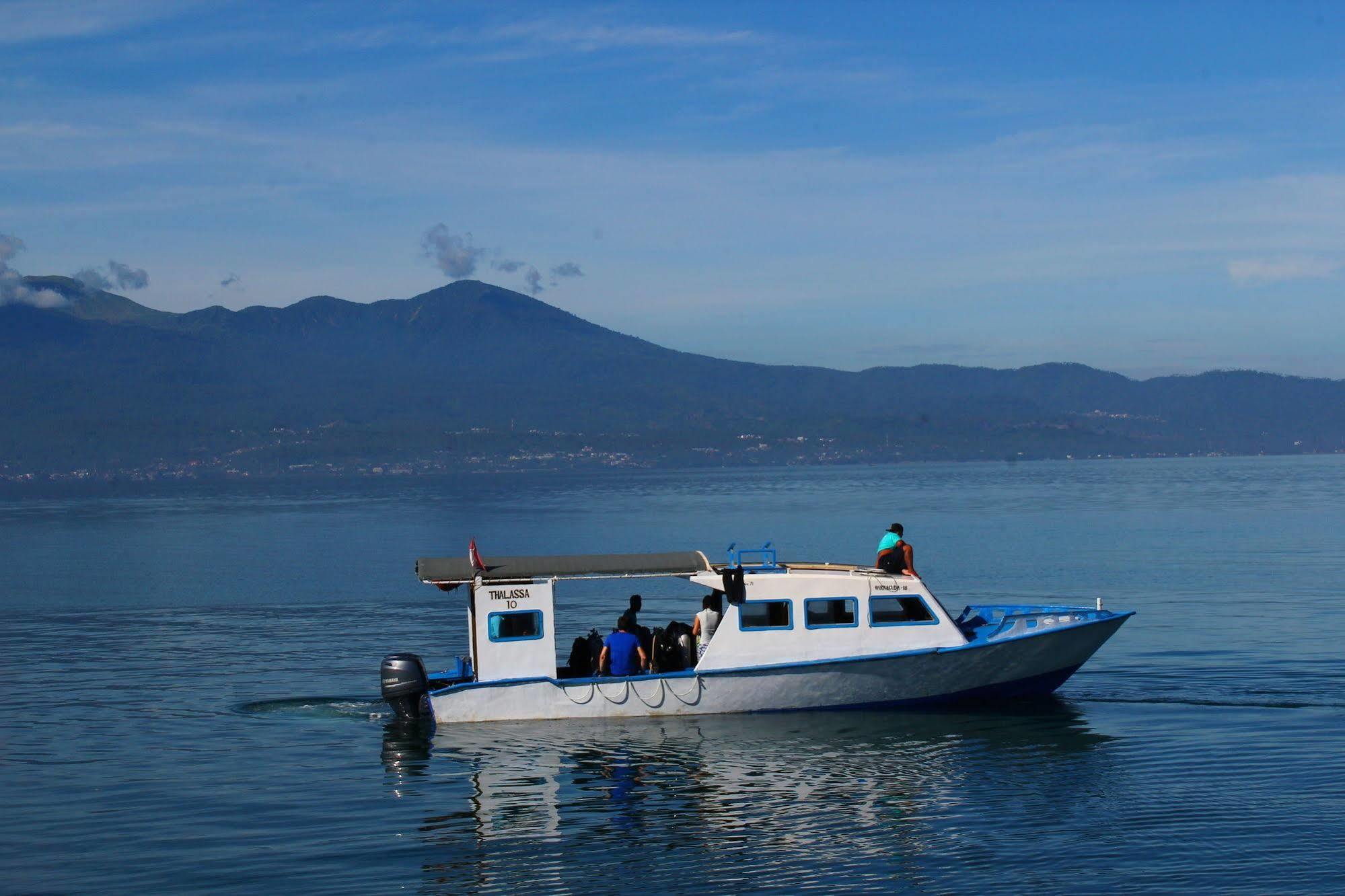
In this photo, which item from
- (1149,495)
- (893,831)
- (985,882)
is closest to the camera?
(985,882)

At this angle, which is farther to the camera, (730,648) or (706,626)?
(706,626)

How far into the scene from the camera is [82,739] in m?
28.4

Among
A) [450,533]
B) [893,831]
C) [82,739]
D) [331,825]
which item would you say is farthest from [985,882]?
[450,533]

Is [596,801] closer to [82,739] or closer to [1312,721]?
[82,739]

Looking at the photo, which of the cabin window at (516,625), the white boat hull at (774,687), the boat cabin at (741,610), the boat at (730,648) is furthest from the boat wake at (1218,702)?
the cabin window at (516,625)

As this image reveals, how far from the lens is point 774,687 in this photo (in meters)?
28.3

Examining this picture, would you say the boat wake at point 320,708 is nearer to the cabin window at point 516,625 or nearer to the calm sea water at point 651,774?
the calm sea water at point 651,774

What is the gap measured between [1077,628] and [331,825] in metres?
14.9

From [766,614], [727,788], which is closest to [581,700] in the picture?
[766,614]

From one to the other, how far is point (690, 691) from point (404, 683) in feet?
17.9

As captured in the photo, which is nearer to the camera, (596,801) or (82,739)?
(596,801)

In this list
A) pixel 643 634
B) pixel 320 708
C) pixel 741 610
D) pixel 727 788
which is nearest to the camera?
pixel 727 788

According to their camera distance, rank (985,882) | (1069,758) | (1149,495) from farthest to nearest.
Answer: (1149,495), (1069,758), (985,882)

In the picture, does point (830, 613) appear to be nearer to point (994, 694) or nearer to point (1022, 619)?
point (994, 694)
